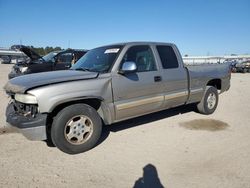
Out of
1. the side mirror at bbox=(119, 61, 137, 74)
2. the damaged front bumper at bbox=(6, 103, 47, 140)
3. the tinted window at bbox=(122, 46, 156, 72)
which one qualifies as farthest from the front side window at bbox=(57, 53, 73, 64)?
the damaged front bumper at bbox=(6, 103, 47, 140)

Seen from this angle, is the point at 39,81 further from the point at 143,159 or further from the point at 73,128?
the point at 143,159

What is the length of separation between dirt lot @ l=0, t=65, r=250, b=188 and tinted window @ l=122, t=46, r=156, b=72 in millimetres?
1429

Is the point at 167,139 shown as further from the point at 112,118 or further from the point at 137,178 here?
the point at 137,178

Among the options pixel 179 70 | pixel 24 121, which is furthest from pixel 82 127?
pixel 179 70

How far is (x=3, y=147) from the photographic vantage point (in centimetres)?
439

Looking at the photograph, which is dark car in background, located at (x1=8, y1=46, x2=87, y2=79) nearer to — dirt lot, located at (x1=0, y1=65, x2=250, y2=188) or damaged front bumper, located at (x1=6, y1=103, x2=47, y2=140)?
dirt lot, located at (x1=0, y1=65, x2=250, y2=188)

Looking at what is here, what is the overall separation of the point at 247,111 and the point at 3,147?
6671 mm

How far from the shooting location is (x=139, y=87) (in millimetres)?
4711

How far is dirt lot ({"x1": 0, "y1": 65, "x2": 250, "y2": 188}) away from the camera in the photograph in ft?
10.7

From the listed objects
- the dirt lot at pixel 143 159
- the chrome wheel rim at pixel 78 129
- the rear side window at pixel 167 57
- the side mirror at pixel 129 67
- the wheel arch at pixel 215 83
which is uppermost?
the rear side window at pixel 167 57

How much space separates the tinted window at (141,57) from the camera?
4.84 metres

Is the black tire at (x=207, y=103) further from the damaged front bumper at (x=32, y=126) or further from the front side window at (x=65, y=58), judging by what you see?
the front side window at (x=65, y=58)

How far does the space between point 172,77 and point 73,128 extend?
100 inches

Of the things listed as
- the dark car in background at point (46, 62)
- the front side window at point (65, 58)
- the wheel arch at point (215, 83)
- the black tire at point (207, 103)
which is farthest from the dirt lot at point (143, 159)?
the front side window at point (65, 58)
